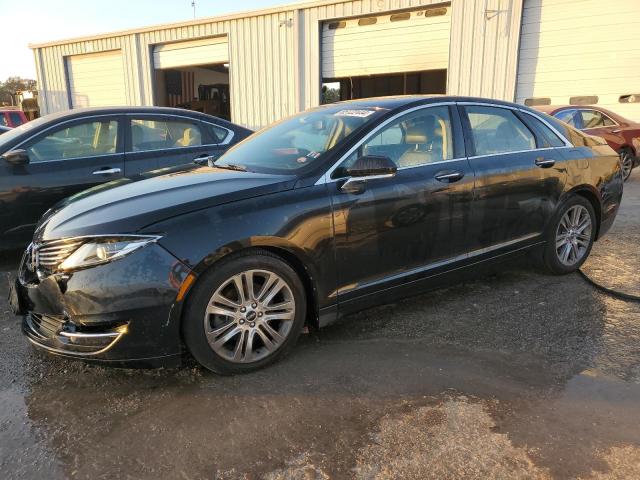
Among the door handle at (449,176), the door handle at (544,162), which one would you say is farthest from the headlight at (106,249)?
the door handle at (544,162)

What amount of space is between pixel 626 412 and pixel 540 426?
48cm

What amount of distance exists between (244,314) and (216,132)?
3471 millimetres

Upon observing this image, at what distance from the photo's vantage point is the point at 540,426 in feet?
7.97

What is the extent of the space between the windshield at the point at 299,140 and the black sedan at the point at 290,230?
0.02 m

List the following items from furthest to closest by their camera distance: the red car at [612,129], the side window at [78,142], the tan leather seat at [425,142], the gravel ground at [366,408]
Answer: the red car at [612,129]
the side window at [78,142]
the tan leather seat at [425,142]
the gravel ground at [366,408]

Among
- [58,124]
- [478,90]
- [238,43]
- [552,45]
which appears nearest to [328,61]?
[238,43]

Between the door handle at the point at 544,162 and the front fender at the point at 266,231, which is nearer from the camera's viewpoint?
the front fender at the point at 266,231

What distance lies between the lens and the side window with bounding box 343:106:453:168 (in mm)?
3418

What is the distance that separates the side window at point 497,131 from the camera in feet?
12.6

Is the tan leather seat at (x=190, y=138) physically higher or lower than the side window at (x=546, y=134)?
lower

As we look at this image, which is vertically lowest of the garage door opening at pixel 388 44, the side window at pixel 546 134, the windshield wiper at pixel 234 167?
the windshield wiper at pixel 234 167

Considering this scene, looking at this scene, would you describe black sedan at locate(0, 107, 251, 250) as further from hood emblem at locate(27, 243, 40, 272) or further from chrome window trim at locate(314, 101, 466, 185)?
hood emblem at locate(27, 243, 40, 272)

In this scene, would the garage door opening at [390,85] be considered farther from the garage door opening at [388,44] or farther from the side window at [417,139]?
the side window at [417,139]

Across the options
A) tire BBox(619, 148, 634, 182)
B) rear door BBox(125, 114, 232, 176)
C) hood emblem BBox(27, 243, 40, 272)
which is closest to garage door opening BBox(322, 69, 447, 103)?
tire BBox(619, 148, 634, 182)
